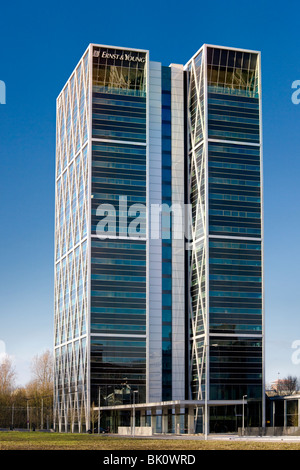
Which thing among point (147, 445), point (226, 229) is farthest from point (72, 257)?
point (147, 445)

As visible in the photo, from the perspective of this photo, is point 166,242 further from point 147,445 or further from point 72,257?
point 147,445

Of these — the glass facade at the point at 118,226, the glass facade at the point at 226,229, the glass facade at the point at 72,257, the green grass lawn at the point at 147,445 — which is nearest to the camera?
the green grass lawn at the point at 147,445

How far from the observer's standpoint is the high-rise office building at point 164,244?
519 ft

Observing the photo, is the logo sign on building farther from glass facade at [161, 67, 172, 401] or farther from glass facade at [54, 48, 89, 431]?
glass facade at [161, 67, 172, 401]

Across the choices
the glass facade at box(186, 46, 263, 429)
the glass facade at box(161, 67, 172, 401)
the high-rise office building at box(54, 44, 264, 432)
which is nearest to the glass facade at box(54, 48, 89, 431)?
the high-rise office building at box(54, 44, 264, 432)

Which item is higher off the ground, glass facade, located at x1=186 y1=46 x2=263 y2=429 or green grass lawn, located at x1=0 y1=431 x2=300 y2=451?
glass facade, located at x1=186 y1=46 x2=263 y2=429

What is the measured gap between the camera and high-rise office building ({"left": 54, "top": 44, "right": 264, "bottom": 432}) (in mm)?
158250

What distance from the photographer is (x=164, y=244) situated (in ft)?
558

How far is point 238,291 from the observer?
528 feet

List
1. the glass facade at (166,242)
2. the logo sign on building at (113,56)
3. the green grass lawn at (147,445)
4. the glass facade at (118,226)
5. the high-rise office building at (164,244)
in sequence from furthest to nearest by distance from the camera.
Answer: the logo sign on building at (113,56) < the glass facade at (166,242) < the glass facade at (118,226) < the high-rise office building at (164,244) < the green grass lawn at (147,445)

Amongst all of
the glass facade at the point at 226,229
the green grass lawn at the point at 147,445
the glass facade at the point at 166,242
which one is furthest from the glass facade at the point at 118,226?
the green grass lawn at the point at 147,445

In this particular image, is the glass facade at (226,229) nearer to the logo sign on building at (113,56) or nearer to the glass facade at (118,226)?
the glass facade at (118,226)

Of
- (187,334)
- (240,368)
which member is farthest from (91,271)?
(240,368)
